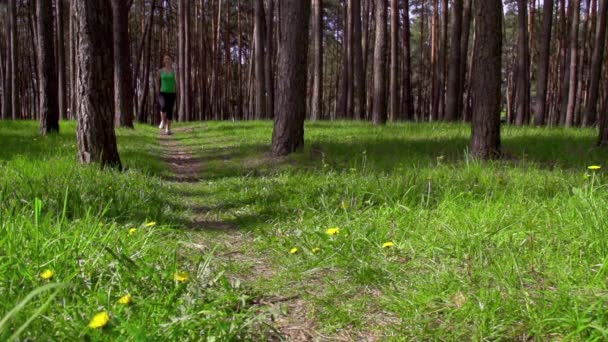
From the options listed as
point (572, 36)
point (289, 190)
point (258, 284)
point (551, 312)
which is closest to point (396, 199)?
point (289, 190)

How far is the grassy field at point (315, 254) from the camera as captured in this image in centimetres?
200

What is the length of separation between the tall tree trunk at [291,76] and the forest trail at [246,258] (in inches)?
55.4

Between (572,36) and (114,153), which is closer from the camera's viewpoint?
(114,153)

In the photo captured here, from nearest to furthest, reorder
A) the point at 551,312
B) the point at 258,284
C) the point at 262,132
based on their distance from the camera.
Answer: the point at 551,312
the point at 258,284
the point at 262,132

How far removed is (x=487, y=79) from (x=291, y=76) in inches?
109

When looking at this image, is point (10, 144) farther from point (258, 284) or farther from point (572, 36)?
point (572, 36)

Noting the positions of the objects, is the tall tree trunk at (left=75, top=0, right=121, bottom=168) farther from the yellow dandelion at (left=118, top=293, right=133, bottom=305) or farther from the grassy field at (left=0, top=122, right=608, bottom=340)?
the yellow dandelion at (left=118, top=293, right=133, bottom=305)

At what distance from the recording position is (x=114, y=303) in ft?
6.81

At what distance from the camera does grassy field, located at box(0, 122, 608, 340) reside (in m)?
2.00

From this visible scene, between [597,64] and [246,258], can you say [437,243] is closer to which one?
[246,258]

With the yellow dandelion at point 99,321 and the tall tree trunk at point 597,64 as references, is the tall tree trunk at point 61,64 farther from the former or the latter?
the yellow dandelion at point 99,321

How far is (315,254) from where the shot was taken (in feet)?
10.3

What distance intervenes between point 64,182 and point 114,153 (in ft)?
5.29

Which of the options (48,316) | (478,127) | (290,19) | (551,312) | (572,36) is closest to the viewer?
(48,316)
